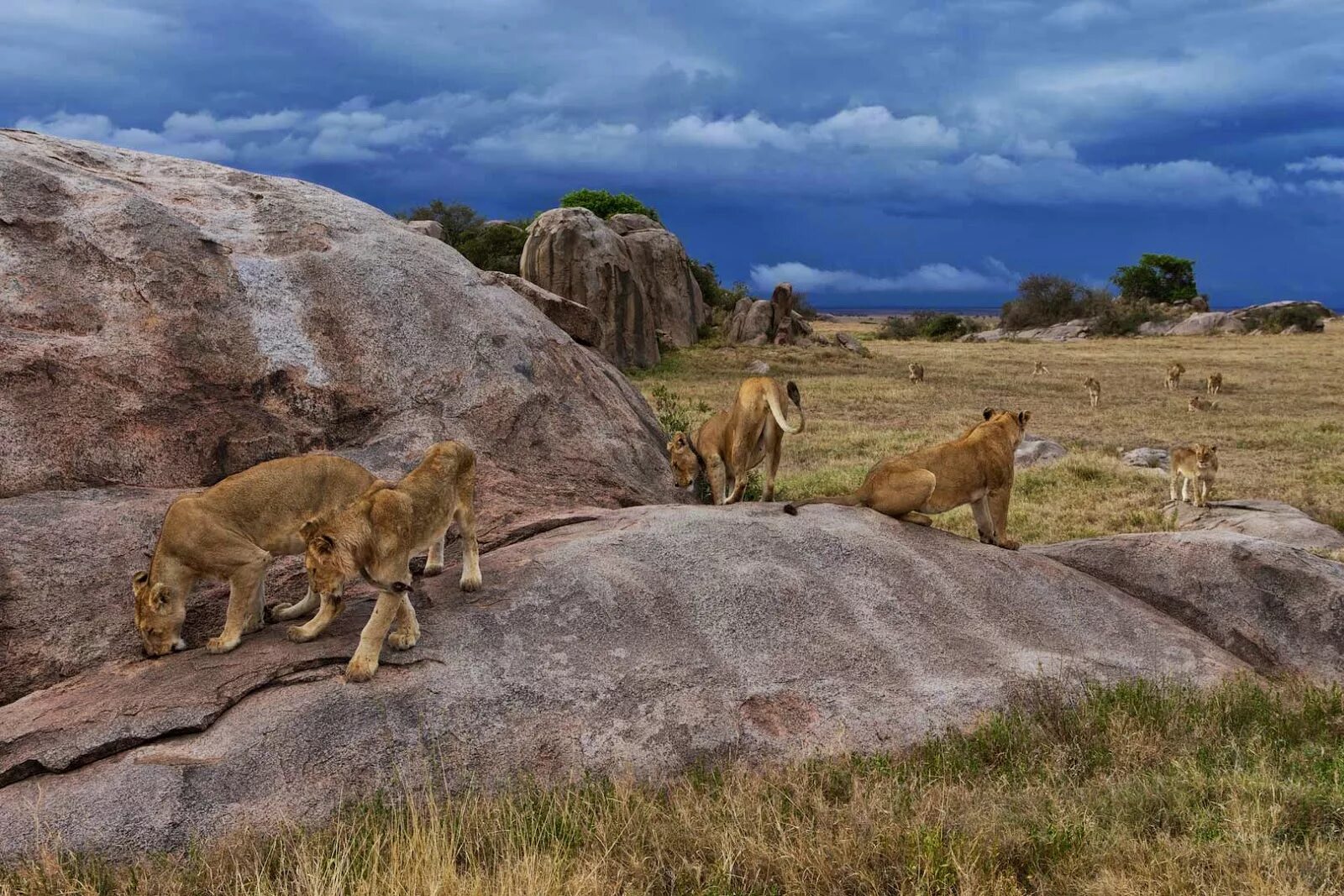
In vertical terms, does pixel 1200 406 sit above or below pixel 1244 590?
above

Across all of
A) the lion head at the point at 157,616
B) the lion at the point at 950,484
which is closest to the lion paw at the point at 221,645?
the lion head at the point at 157,616

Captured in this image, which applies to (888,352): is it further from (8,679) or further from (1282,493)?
(8,679)

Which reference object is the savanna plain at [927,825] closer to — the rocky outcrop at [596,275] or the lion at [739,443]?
the lion at [739,443]

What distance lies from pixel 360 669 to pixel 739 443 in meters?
5.60

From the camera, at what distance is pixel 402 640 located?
20.1 feet

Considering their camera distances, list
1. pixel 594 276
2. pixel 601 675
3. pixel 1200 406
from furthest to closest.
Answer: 1. pixel 594 276
2. pixel 1200 406
3. pixel 601 675

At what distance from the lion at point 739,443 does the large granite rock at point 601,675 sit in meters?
2.28

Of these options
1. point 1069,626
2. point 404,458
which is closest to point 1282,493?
point 1069,626

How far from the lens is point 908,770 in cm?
590

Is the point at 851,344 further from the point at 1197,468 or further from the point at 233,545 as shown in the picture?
the point at 233,545

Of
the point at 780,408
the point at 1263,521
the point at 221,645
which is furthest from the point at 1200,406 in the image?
the point at 221,645

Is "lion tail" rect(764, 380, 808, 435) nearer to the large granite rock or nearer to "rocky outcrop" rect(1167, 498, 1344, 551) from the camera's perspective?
the large granite rock

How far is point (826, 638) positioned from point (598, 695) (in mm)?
1680

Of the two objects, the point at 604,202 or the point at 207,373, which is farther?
the point at 604,202
